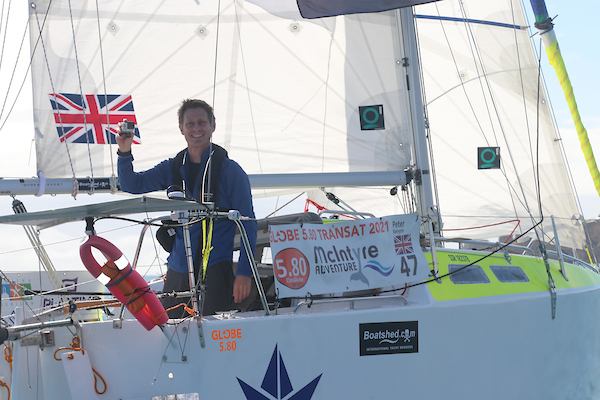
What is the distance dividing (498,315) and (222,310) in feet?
6.01

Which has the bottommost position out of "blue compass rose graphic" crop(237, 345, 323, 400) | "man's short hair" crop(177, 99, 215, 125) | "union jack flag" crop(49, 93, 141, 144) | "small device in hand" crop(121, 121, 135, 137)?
"blue compass rose graphic" crop(237, 345, 323, 400)

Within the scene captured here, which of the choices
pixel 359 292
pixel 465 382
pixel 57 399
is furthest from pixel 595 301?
pixel 57 399

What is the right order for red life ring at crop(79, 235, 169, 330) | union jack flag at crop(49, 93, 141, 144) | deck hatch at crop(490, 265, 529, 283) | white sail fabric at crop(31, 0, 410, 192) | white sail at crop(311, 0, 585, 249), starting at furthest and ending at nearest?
white sail at crop(311, 0, 585, 249)
white sail fabric at crop(31, 0, 410, 192)
union jack flag at crop(49, 93, 141, 144)
deck hatch at crop(490, 265, 529, 283)
red life ring at crop(79, 235, 169, 330)

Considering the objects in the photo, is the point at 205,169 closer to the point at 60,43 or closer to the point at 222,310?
the point at 222,310

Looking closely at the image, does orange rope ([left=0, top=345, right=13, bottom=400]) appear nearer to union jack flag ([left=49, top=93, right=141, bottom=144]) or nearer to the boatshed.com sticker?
the boatshed.com sticker

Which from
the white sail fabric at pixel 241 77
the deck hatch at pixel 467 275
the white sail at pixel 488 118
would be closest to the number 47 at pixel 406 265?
the deck hatch at pixel 467 275

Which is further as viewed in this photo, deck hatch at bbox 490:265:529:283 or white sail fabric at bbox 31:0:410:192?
white sail fabric at bbox 31:0:410:192

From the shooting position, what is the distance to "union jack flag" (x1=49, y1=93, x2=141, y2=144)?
218 inches

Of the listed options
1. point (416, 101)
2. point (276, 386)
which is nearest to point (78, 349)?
point (276, 386)

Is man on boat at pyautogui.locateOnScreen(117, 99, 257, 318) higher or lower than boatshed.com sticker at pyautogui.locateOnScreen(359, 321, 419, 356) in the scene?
higher

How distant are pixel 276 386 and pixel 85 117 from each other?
131 inches

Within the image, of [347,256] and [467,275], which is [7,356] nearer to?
[347,256]

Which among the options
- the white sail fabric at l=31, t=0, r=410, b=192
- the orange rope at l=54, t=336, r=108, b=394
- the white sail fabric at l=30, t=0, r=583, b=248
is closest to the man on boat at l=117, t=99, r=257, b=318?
the orange rope at l=54, t=336, r=108, b=394

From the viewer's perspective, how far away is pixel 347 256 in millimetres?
3938
